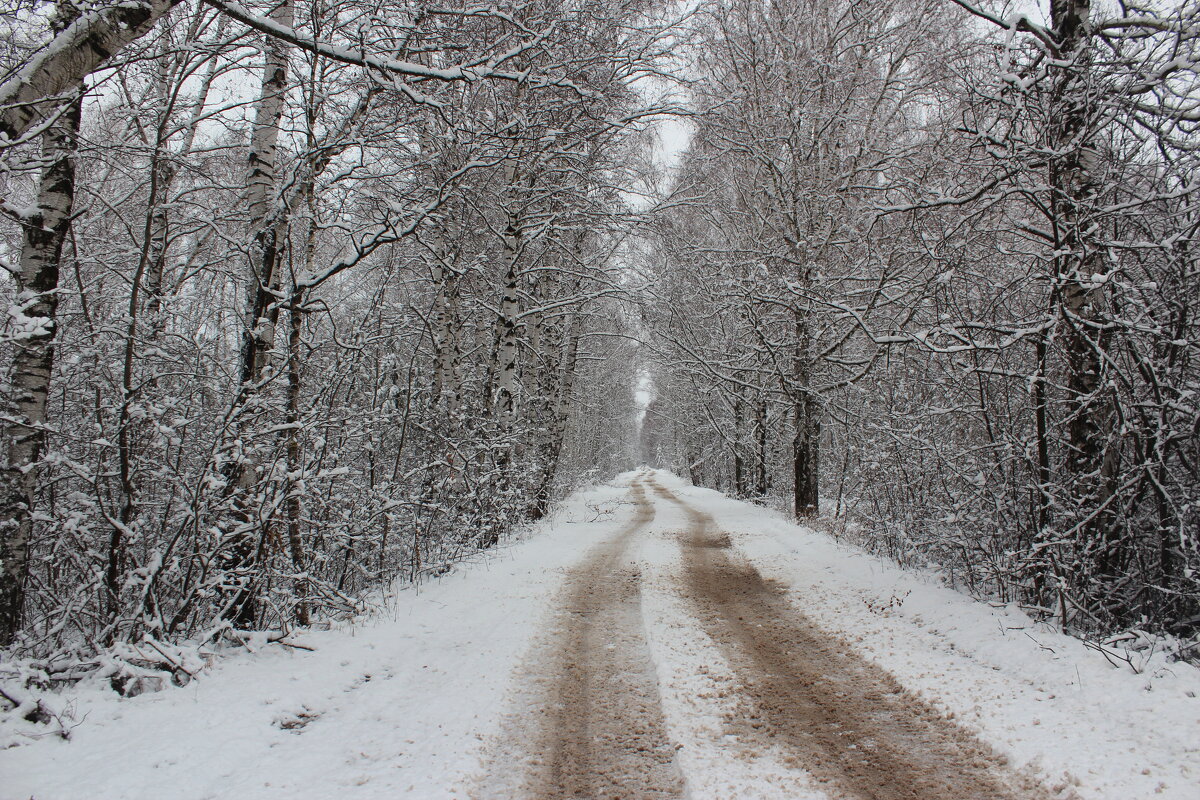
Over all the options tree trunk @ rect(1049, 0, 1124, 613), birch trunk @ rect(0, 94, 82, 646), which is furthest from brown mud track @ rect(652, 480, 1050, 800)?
birch trunk @ rect(0, 94, 82, 646)

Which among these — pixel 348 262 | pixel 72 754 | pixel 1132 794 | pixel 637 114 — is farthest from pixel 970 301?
pixel 72 754

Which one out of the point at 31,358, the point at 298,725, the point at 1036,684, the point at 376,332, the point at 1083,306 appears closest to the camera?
the point at 298,725

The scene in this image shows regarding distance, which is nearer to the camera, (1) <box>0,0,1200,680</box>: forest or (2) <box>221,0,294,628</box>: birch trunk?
(1) <box>0,0,1200,680</box>: forest

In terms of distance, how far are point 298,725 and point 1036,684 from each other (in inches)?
201

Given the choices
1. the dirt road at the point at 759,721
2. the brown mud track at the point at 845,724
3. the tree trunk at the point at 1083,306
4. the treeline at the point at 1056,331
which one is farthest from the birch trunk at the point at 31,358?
the tree trunk at the point at 1083,306

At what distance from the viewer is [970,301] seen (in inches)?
259

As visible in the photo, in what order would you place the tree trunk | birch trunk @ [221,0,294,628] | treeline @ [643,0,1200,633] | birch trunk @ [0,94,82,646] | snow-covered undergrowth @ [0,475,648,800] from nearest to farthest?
snow-covered undergrowth @ [0,475,648,800]
birch trunk @ [0,94,82,646]
treeline @ [643,0,1200,633]
birch trunk @ [221,0,294,628]
the tree trunk

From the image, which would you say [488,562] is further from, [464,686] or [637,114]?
[637,114]

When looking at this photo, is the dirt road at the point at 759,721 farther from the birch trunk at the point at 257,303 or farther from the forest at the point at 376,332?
the birch trunk at the point at 257,303

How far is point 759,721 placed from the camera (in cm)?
382

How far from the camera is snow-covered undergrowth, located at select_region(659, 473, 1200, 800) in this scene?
312 centimetres

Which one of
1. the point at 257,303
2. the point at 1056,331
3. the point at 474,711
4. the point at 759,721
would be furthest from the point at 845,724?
the point at 257,303

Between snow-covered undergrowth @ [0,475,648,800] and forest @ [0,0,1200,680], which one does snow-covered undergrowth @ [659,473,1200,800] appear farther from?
snow-covered undergrowth @ [0,475,648,800]

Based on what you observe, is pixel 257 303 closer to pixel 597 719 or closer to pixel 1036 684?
pixel 597 719
